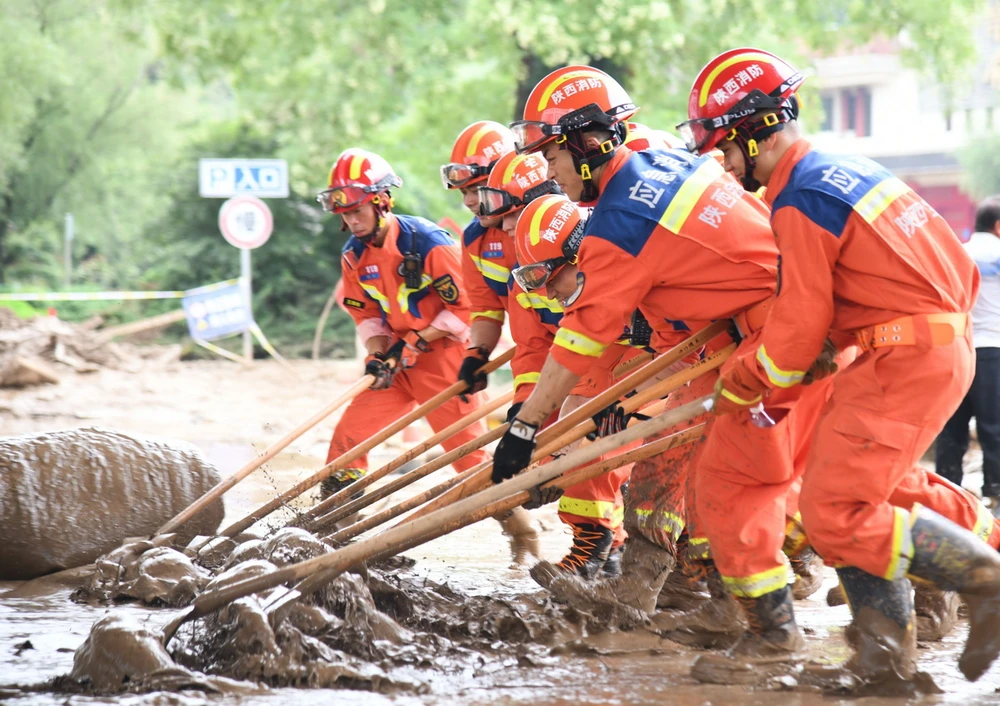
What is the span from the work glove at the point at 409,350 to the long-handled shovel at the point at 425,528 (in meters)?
2.65

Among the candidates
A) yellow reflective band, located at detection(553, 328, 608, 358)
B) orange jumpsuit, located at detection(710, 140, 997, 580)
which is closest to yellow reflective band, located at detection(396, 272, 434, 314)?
yellow reflective band, located at detection(553, 328, 608, 358)

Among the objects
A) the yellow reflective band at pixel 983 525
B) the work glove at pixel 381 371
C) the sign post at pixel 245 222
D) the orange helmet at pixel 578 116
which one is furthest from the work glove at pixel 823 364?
the sign post at pixel 245 222

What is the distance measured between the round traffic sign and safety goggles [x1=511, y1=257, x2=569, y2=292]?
31.3 ft

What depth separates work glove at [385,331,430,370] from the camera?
264 inches

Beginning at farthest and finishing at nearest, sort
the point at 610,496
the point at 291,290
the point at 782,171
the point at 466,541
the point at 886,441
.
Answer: the point at 291,290 → the point at 466,541 → the point at 610,496 → the point at 782,171 → the point at 886,441

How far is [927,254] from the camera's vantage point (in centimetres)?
363

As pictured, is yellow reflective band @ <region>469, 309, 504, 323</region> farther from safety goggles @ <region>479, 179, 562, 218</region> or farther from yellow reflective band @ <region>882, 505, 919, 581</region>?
yellow reflective band @ <region>882, 505, 919, 581</region>

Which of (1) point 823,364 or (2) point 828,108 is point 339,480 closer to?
(1) point 823,364

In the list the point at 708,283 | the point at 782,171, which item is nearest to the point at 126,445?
the point at 708,283

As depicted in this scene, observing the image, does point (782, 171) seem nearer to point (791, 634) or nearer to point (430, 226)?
point (791, 634)

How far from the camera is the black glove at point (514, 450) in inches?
166

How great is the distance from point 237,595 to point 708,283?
194 centimetres

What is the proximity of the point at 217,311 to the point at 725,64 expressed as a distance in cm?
1270

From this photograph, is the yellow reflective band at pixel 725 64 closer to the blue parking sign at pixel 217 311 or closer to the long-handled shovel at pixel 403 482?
the long-handled shovel at pixel 403 482
